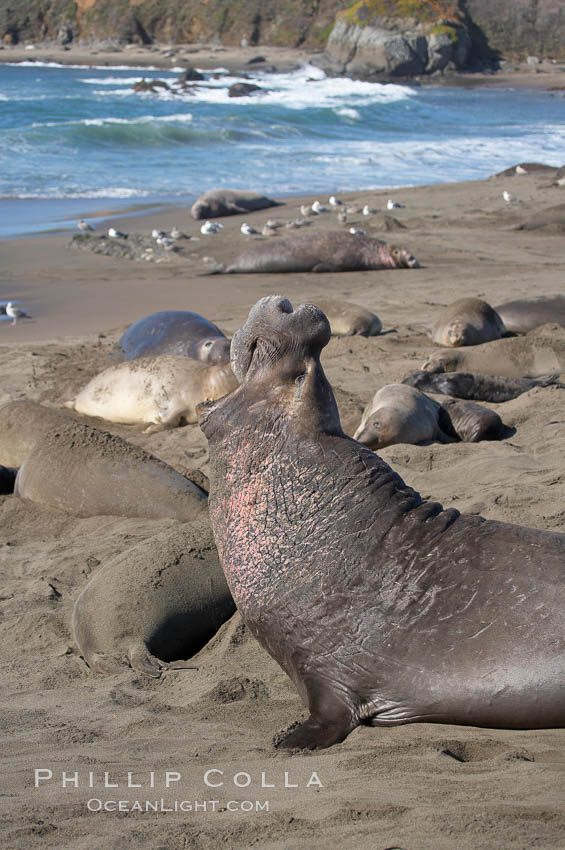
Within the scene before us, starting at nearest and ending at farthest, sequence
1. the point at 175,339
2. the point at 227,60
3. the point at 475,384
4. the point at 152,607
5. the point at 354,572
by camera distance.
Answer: the point at 354,572, the point at 152,607, the point at 475,384, the point at 175,339, the point at 227,60

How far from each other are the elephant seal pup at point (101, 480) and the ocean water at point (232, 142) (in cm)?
985

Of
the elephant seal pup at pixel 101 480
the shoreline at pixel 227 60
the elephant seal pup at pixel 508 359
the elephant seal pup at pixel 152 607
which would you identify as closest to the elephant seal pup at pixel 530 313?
the elephant seal pup at pixel 508 359

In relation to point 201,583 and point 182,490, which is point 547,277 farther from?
point 201,583

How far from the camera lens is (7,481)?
6074mm

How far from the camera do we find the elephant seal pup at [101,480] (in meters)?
5.33

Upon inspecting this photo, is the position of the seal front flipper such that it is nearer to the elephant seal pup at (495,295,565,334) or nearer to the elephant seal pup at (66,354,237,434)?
the elephant seal pup at (66,354,237,434)

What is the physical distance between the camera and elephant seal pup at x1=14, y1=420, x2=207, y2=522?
5332 millimetres

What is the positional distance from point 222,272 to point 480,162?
1478 centimetres

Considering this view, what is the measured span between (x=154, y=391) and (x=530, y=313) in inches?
158

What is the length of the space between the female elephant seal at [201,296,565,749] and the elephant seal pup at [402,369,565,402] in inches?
164

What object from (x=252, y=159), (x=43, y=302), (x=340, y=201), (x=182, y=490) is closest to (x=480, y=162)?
(x=252, y=159)

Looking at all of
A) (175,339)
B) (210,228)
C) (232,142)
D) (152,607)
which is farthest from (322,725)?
(232,142)

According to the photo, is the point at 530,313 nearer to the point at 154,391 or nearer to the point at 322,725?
the point at 154,391

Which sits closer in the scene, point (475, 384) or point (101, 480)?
point (101, 480)
